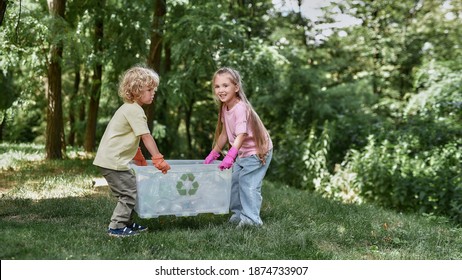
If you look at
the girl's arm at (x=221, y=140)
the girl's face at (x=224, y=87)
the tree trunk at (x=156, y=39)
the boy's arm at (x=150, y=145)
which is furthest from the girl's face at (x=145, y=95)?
the tree trunk at (x=156, y=39)

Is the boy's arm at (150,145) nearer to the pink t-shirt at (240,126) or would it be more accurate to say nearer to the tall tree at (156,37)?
the pink t-shirt at (240,126)

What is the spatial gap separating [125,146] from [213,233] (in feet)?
3.27

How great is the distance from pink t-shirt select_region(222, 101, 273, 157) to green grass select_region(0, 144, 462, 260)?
710mm

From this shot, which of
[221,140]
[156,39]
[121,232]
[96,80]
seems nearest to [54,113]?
[96,80]

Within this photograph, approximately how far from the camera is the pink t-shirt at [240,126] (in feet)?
13.7

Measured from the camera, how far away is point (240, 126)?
417 cm

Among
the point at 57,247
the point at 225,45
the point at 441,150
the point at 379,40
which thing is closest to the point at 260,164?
the point at 57,247

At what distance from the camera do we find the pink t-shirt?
4188mm

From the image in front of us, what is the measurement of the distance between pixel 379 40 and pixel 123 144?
14.3 meters

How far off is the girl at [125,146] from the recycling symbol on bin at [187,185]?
212 millimetres

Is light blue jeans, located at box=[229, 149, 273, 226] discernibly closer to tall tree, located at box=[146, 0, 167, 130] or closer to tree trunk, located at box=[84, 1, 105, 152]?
tall tree, located at box=[146, 0, 167, 130]

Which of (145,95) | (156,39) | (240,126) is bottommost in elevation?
(240,126)

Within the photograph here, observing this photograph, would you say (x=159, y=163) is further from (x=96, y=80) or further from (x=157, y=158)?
(x=96, y=80)
